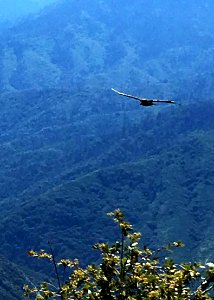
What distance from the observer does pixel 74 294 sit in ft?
71.2

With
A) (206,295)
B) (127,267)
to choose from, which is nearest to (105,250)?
(127,267)

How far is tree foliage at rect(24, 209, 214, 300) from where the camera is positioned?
1814cm

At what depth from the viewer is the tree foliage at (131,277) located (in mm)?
18142

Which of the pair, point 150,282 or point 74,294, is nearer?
point 150,282

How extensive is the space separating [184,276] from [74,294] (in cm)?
460

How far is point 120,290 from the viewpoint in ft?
63.7

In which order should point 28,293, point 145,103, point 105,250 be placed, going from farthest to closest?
point 28,293
point 105,250
point 145,103

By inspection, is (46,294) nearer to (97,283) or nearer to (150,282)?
(97,283)

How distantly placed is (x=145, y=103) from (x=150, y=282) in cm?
536


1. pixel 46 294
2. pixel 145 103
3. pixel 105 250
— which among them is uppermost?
pixel 145 103

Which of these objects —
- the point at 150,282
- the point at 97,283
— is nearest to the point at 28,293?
the point at 97,283

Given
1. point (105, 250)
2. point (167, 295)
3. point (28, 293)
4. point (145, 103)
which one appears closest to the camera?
point (145, 103)

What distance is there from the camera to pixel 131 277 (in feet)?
64.3

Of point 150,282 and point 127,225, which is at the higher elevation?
point 127,225
